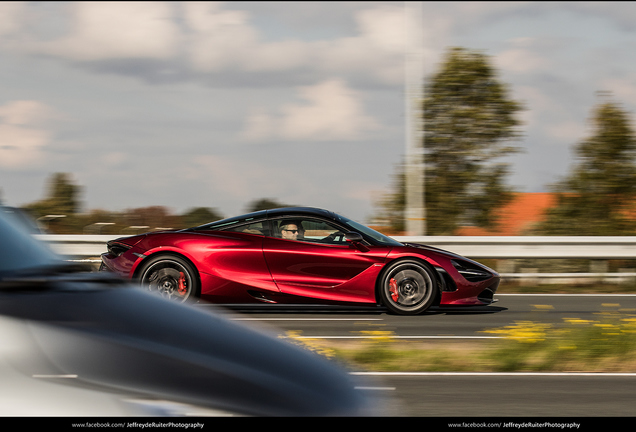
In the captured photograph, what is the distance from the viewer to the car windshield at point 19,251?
3.04m

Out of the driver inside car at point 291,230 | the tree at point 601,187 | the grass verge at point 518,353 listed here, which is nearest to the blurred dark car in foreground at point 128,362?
the grass verge at point 518,353

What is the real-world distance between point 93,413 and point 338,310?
7.99 meters

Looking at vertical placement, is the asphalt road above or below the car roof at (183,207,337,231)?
below

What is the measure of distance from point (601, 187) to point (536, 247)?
16.0 feet

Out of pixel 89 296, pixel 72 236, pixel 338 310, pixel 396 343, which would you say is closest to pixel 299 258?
pixel 338 310

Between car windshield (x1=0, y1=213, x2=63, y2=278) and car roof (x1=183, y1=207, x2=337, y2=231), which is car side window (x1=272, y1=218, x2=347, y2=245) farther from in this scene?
car windshield (x1=0, y1=213, x2=63, y2=278)

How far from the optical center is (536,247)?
13.3 meters

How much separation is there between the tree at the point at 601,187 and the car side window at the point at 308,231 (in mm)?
8664

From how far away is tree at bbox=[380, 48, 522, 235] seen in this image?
59.9 ft

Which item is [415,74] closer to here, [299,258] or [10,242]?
A: [299,258]

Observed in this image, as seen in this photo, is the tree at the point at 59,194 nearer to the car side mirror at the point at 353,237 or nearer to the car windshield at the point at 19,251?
the car side mirror at the point at 353,237

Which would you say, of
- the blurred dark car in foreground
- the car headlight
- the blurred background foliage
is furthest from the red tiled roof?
the blurred dark car in foreground

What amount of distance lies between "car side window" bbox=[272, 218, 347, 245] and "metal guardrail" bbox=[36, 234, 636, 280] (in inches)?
154
